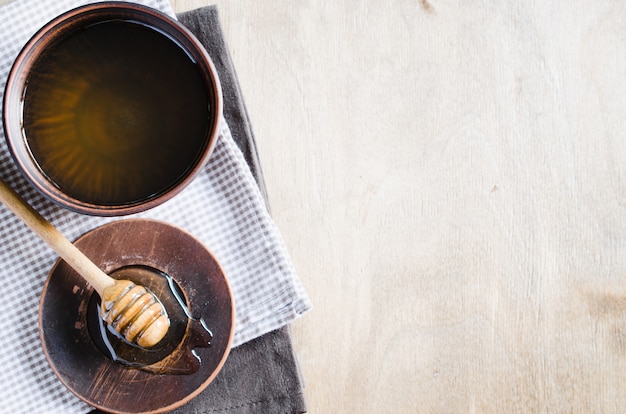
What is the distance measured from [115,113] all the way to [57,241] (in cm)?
13

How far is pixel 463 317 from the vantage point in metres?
0.79

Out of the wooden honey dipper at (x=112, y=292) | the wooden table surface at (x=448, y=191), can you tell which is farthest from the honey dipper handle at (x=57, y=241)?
the wooden table surface at (x=448, y=191)

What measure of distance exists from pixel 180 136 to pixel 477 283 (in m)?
0.40

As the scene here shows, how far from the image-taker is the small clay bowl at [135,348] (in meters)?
0.64

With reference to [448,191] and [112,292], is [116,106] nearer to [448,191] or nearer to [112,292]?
[112,292]

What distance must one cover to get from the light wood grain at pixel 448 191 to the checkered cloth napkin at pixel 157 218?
0.09 m

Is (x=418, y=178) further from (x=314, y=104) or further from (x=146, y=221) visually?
(x=146, y=221)

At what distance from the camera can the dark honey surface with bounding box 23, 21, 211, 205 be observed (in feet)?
1.98

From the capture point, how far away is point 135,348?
642mm

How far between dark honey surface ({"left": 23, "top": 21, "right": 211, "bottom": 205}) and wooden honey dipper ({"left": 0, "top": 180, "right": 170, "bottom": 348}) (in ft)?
0.15

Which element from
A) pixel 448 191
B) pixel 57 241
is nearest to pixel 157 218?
pixel 57 241

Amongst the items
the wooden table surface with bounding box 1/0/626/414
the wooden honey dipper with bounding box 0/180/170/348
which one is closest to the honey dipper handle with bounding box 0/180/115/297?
the wooden honey dipper with bounding box 0/180/170/348

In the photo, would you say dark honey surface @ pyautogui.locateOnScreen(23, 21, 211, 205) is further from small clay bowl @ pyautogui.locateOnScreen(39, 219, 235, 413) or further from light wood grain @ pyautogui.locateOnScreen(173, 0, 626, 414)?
light wood grain @ pyautogui.locateOnScreen(173, 0, 626, 414)

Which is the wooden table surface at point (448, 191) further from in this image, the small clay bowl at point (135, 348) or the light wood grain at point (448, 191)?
the small clay bowl at point (135, 348)
